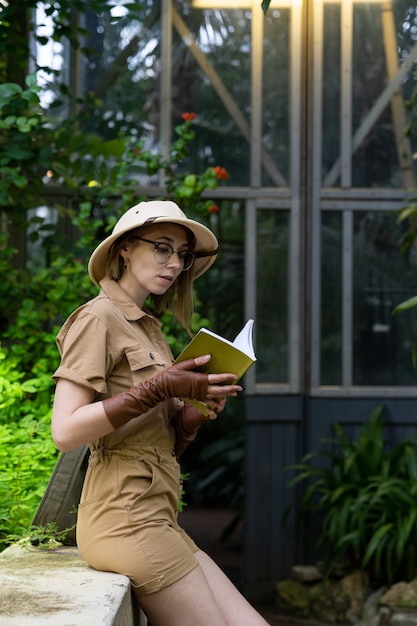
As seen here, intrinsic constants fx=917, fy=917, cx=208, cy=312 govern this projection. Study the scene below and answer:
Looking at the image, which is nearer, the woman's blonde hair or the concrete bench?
the concrete bench

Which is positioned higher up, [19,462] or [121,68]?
[121,68]

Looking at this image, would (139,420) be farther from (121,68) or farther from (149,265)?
(121,68)

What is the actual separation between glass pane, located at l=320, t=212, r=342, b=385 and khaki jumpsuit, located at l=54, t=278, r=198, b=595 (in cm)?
414

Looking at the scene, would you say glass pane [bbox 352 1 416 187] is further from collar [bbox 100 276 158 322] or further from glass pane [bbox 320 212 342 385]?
collar [bbox 100 276 158 322]

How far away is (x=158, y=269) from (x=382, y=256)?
4.30 metres

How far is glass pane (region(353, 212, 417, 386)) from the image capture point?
6.48 meters

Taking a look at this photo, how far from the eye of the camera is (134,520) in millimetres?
2250

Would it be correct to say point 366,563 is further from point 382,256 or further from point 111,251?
point 111,251

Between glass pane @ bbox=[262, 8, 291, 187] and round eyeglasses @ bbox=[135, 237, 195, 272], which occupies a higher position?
glass pane @ bbox=[262, 8, 291, 187]

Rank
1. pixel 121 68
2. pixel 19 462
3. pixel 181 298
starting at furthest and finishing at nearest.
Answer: pixel 121 68
pixel 19 462
pixel 181 298

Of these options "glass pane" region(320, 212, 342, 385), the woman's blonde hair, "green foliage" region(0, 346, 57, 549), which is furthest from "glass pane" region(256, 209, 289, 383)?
the woman's blonde hair

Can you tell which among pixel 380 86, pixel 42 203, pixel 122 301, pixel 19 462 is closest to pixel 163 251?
pixel 122 301

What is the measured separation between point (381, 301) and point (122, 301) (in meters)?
4.33

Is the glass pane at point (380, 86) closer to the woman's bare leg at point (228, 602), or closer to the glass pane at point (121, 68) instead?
the glass pane at point (121, 68)
